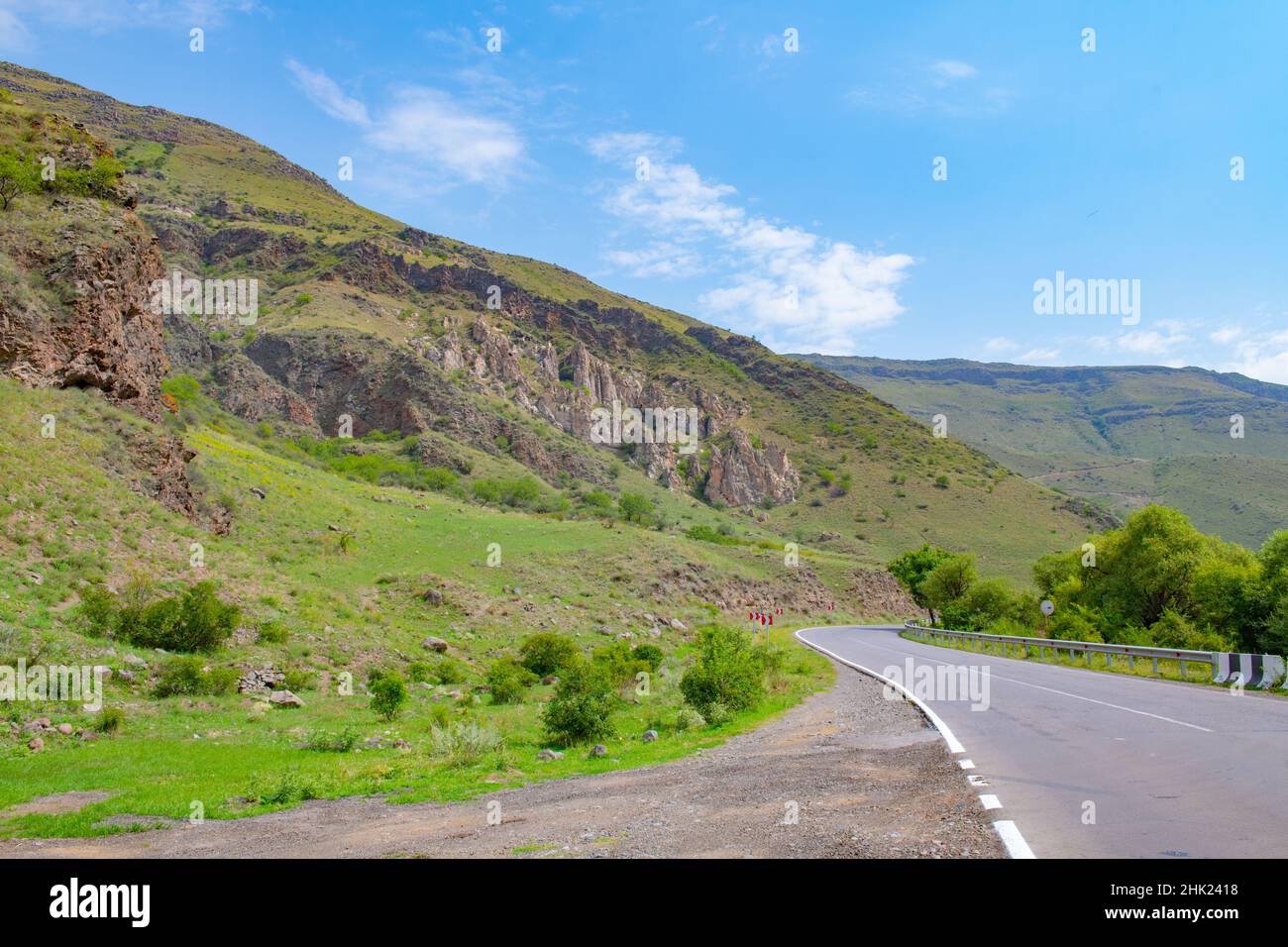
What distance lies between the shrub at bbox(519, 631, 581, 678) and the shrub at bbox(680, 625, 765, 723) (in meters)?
8.58

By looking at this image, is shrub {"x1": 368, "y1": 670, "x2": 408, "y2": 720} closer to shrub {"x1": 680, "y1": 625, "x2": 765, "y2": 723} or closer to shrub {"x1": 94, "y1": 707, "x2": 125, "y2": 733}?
shrub {"x1": 94, "y1": 707, "x2": 125, "y2": 733}

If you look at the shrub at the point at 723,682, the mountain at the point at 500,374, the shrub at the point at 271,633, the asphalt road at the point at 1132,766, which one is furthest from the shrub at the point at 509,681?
the mountain at the point at 500,374

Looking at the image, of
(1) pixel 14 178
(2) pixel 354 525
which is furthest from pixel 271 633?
(1) pixel 14 178

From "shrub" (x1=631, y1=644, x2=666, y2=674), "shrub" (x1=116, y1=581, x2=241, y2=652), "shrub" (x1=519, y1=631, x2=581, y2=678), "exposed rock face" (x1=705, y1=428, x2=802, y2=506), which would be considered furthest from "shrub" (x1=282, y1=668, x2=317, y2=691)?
"exposed rock face" (x1=705, y1=428, x2=802, y2=506)

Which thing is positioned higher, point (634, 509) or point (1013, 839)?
point (634, 509)

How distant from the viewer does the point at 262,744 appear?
14883 millimetres

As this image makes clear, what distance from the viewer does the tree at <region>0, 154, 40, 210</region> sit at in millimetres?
29266

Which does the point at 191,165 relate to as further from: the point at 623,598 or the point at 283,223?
the point at 623,598

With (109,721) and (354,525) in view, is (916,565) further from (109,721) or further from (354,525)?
(109,721)

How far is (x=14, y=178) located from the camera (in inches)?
1164

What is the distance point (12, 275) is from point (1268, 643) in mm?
43811

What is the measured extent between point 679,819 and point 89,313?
31448 millimetres

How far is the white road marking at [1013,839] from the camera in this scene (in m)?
5.06

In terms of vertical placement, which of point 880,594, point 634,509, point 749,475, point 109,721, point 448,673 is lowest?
point 880,594
